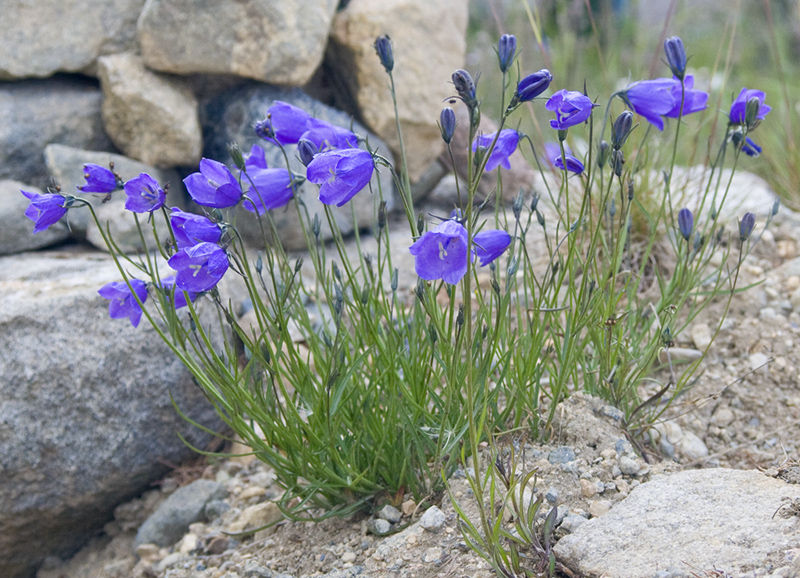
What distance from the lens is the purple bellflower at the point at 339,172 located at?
4.93ft

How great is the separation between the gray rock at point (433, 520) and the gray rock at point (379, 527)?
0.52ft

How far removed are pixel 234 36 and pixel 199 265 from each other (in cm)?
220

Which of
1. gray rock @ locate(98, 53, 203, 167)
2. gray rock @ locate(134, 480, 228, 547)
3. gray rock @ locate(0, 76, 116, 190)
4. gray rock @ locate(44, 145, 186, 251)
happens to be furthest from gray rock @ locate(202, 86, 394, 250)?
gray rock @ locate(134, 480, 228, 547)

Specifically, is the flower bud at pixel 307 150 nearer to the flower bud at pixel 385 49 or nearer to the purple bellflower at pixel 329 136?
the purple bellflower at pixel 329 136

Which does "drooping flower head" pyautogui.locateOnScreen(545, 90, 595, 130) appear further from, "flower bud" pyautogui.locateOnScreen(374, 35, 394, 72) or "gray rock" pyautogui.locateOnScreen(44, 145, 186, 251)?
"gray rock" pyautogui.locateOnScreen(44, 145, 186, 251)

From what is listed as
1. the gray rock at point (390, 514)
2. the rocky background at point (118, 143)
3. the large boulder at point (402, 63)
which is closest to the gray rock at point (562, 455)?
the gray rock at point (390, 514)

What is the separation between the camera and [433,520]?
5.94ft

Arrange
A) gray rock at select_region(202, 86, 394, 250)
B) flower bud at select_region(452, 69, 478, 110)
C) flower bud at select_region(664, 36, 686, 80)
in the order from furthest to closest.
Result: gray rock at select_region(202, 86, 394, 250), flower bud at select_region(664, 36, 686, 80), flower bud at select_region(452, 69, 478, 110)

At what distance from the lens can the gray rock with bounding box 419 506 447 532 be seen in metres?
1.81

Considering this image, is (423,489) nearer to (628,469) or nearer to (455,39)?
(628,469)

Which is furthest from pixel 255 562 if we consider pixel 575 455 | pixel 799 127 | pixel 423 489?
pixel 799 127

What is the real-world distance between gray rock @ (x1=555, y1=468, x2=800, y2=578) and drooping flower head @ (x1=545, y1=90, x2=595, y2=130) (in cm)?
92

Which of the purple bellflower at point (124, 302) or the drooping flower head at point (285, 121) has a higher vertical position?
the drooping flower head at point (285, 121)

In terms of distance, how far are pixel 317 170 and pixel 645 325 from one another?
1.35 m
